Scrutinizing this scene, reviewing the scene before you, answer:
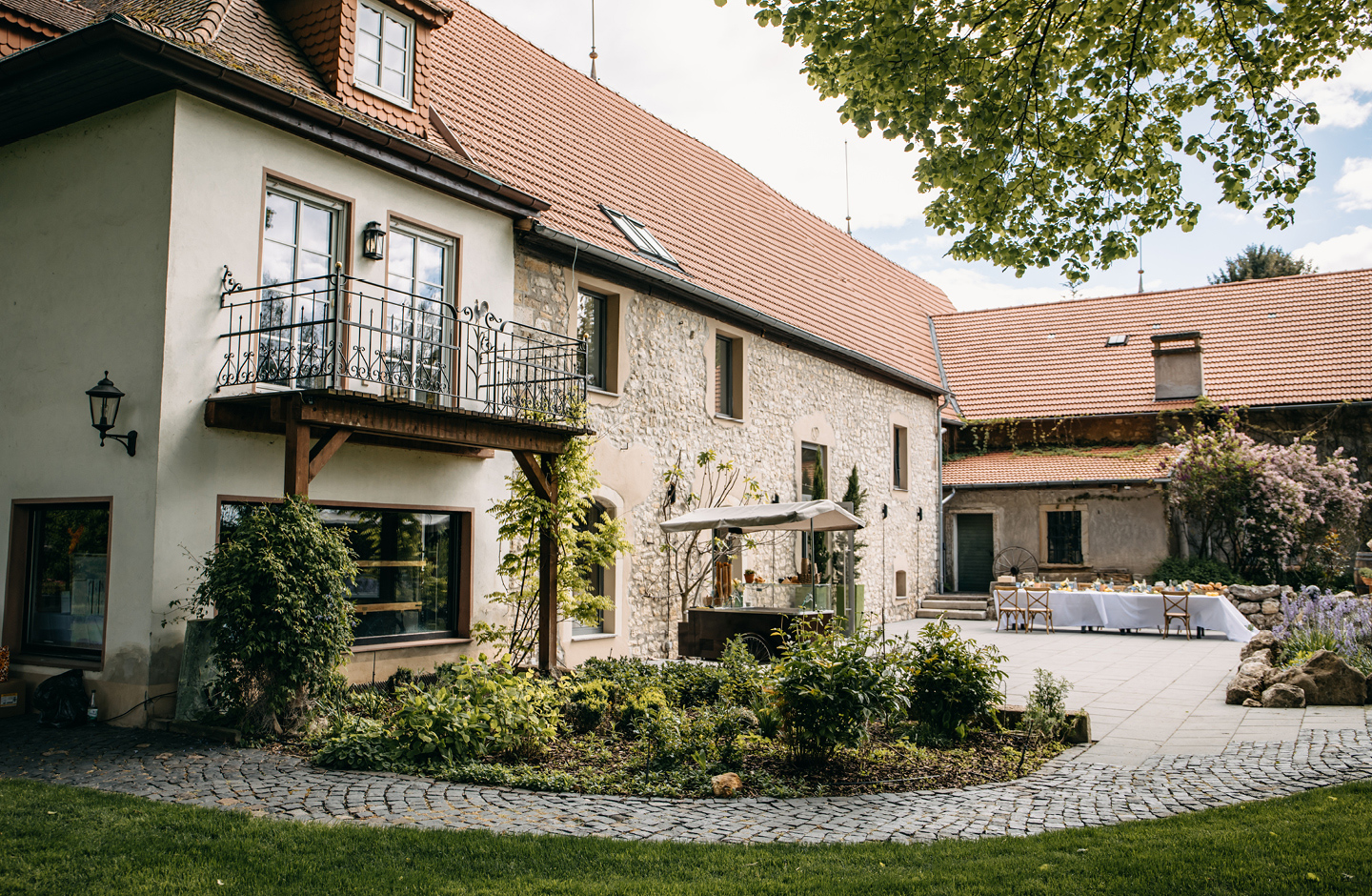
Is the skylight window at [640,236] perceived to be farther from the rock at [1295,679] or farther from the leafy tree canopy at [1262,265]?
the leafy tree canopy at [1262,265]

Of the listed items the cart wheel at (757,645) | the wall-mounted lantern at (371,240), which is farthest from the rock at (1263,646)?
the wall-mounted lantern at (371,240)

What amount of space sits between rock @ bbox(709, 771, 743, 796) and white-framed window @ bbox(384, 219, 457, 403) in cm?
501

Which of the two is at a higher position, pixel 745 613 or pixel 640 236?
pixel 640 236

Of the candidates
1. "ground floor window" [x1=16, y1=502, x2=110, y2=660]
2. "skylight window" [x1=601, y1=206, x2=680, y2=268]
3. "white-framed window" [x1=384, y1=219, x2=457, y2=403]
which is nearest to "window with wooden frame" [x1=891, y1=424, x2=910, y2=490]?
"skylight window" [x1=601, y1=206, x2=680, y2=268]

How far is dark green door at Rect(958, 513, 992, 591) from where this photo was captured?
944 inches

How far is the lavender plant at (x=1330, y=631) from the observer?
10289mm

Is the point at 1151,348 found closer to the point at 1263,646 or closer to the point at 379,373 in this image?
the point at 1263,646

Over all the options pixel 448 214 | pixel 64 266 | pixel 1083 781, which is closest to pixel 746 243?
pixel 448 214

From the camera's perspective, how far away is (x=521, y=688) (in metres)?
7.43

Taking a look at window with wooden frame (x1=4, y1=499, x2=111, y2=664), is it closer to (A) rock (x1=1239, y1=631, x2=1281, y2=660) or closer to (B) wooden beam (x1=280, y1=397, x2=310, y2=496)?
(B) wooden beam (x1=280, y1=397, x2=310, y2=496)

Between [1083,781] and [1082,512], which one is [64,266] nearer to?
[1083,781]

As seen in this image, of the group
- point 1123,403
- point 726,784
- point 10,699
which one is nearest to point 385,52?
point 10,699

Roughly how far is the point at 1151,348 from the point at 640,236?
16793 mm

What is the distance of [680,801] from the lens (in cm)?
595
